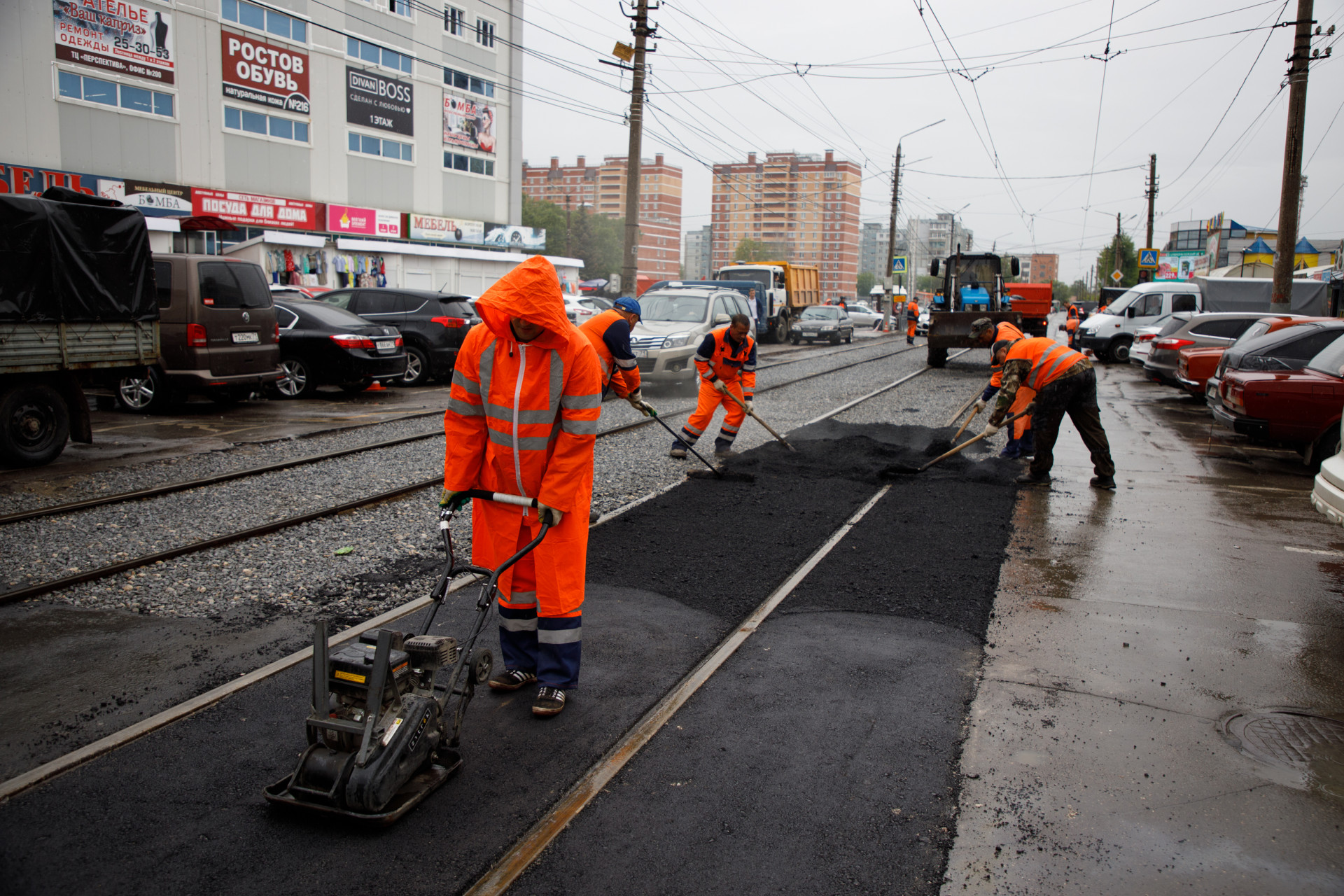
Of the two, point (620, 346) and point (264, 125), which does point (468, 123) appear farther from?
point (620, 346)

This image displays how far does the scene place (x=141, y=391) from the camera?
11938mm

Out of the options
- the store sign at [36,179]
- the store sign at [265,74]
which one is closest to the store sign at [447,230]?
the store sign at [265,74]

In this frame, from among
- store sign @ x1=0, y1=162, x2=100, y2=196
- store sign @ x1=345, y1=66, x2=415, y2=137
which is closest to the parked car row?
store sign @ x1=0, y1=162, x2=100, y2=196

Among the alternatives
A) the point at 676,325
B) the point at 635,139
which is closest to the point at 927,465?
the point at 676,325

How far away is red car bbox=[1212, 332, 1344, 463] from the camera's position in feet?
30.7

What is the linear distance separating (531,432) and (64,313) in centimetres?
723

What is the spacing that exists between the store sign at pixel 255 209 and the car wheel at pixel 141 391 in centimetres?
2240

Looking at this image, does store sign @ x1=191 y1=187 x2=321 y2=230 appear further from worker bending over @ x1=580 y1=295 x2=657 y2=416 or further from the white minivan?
the white minivan

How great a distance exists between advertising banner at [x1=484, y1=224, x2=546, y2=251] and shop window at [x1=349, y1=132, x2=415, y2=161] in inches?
221

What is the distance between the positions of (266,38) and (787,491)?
3460 centimetres

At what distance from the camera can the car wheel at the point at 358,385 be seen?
45.8ft

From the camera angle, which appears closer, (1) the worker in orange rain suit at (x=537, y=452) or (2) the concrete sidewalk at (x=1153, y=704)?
(2) the concrete sidewalk at (x=1153, y=704)

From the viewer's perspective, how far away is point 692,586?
550 cm

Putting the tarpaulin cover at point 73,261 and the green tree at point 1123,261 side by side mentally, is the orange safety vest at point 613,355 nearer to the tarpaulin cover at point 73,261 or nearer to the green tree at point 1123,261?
the tarpaulin cover at point 73,261
